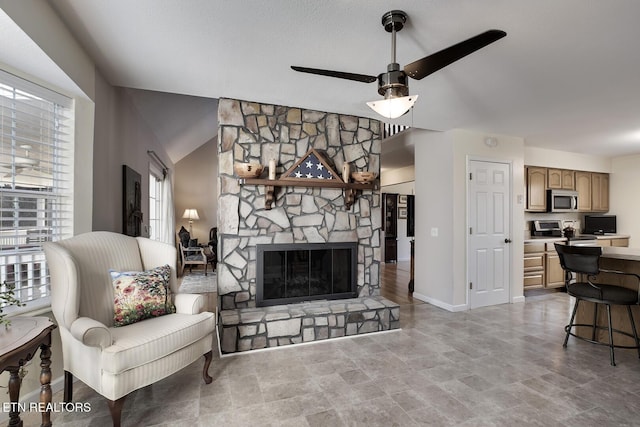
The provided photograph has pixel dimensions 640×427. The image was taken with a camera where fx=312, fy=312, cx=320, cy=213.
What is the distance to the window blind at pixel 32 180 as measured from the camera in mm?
1981

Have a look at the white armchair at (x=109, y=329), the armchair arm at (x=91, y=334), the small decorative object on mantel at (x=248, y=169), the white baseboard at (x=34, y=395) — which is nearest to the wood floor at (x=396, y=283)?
the small decorative object on mantel at (x=248, y=169)

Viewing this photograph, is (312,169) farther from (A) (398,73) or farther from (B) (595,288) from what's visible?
(B) (595,288)

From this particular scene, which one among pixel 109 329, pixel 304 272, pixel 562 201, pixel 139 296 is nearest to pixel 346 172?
pixel 304 272

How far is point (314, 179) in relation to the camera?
3416 mm

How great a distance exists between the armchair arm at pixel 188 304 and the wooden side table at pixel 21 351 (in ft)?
2.69

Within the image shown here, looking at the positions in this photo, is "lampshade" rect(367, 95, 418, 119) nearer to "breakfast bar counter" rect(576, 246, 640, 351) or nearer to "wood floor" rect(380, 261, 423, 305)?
"breakfast bar counter" rect(576, 246, 640, 351)

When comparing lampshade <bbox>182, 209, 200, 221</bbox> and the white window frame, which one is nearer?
the white window frame

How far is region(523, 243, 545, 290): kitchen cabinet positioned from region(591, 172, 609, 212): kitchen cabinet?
6.42ft

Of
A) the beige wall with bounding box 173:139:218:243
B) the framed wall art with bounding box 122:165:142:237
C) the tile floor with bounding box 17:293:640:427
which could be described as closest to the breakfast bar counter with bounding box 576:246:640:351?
the tile floor with bounding box 17:293:640:427

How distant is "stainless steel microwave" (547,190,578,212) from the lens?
17.7 ft

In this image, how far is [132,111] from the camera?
378cm

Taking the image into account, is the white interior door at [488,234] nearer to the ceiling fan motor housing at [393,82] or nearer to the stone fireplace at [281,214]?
the stone fireplace at [281,214]

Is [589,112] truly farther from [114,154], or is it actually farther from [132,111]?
[132,111]

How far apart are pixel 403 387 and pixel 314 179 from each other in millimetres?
2106
